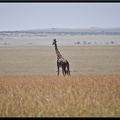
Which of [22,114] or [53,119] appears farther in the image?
[22,114]

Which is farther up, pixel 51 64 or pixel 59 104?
pixel 59 104

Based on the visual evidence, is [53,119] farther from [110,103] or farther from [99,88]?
[99,88]

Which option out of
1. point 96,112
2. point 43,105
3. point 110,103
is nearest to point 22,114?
point 43,105

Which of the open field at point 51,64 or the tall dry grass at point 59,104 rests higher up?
the tall dry grass at point 59,104

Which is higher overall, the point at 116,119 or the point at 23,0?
the point at 23,0

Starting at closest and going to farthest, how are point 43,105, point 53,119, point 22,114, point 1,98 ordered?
point 53,119
point 22,114
point 43,105
point 1,98

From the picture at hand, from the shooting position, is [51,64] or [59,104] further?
[51,64]

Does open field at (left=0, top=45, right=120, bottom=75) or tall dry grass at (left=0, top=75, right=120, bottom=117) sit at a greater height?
tall dry grass at (left=0, top=75, right=120, bottom=117)

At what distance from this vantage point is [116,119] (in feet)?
16.3

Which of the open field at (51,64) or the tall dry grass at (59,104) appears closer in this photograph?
the tall dry grass at (59,104)

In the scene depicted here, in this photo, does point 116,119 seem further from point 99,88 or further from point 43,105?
point 99,88

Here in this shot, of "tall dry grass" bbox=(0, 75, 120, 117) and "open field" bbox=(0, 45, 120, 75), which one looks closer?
"tall dry grass" bbox=(0, 75, 120, 117)

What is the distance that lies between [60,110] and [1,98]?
1.82 m

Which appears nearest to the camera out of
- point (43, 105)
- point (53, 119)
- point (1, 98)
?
point (53, 119)
